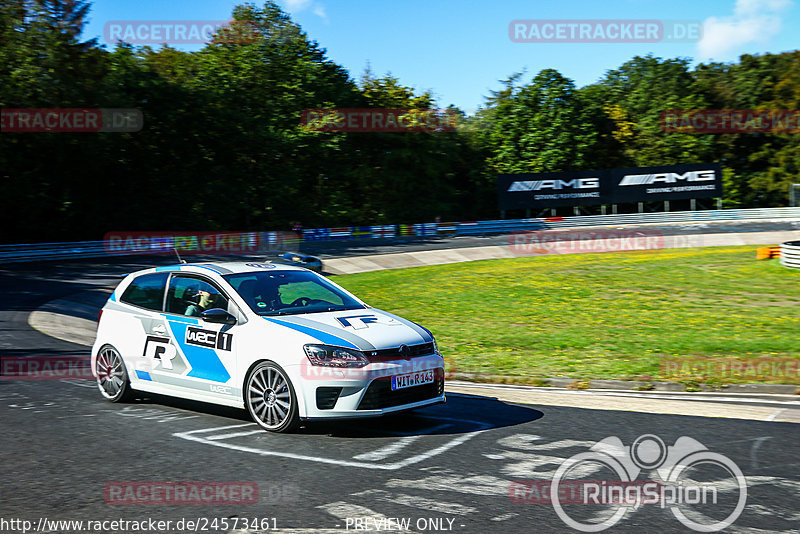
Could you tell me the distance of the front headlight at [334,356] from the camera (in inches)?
276

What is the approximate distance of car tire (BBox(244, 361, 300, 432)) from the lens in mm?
7145

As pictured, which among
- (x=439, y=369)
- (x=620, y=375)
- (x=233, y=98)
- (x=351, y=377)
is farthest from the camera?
(x=233, y=98)

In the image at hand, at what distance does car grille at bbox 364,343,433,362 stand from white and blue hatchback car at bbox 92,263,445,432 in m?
0.01

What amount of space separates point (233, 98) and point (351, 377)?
4680 cm

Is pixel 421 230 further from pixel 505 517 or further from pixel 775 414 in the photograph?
pixel 505 517

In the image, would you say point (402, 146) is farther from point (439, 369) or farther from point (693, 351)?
point (439, 369)

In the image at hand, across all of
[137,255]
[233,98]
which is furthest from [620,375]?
[233,98]

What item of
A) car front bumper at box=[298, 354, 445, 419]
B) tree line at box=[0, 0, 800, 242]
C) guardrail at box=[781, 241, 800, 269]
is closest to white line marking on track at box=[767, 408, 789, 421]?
car front bumper at box=[298, 354, 445, 419]

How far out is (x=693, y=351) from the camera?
11.9 metres

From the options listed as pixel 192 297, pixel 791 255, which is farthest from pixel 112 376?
pixel 791 255

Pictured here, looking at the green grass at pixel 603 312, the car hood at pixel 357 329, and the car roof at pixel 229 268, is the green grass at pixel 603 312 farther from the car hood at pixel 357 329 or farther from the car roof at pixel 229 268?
the car roof at pixel 229 268

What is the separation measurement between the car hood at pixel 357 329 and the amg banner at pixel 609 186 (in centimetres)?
4474

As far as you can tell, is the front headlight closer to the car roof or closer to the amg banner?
the car roof

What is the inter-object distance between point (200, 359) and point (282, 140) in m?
44.7
